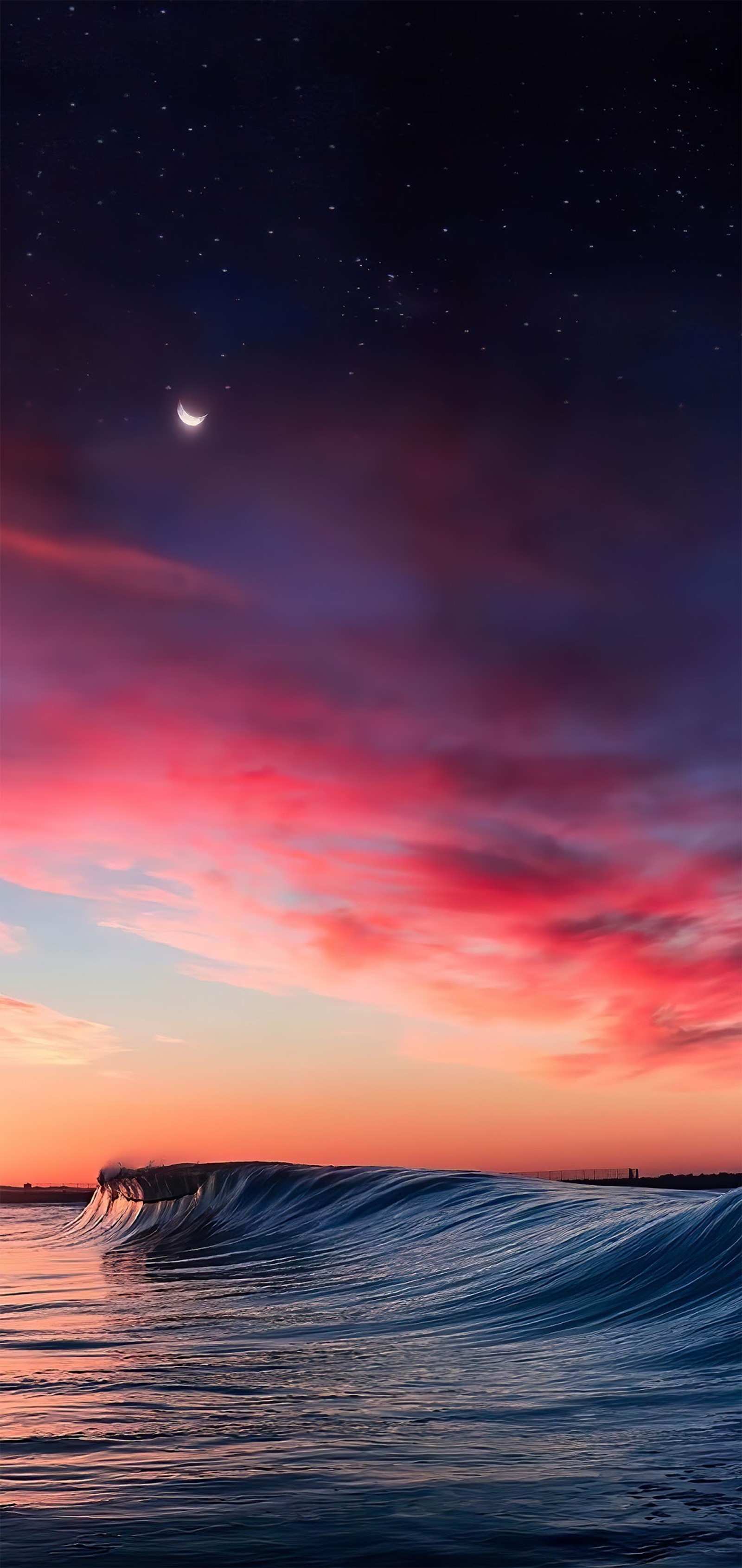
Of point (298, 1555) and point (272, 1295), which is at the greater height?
point (298, 1555)

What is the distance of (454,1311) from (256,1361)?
131 inches

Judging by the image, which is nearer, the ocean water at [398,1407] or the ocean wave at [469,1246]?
the ocean water at [398,1407]

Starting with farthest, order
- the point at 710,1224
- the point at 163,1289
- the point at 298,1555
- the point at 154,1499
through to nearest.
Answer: the point at 163,1289 < the point at 710,1224 < the point at 154,1499 < the point at 298,1555

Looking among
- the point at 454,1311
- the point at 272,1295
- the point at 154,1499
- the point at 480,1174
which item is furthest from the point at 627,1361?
the point at 480,1174

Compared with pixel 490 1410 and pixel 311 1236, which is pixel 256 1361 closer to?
pixel 490 1410

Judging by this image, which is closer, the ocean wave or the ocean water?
the ocean water

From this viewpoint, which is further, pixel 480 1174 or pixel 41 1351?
pixel 480 1174

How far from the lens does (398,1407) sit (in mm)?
4965

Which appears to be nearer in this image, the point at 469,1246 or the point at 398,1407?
the point at 398,1407

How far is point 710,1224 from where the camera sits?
10.0 metres

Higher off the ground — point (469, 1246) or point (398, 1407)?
point (398, 1407)

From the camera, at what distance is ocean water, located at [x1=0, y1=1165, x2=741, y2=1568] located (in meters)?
3.18

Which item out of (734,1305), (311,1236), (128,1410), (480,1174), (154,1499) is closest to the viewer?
(154,1499)

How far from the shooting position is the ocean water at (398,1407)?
10.4 feet
